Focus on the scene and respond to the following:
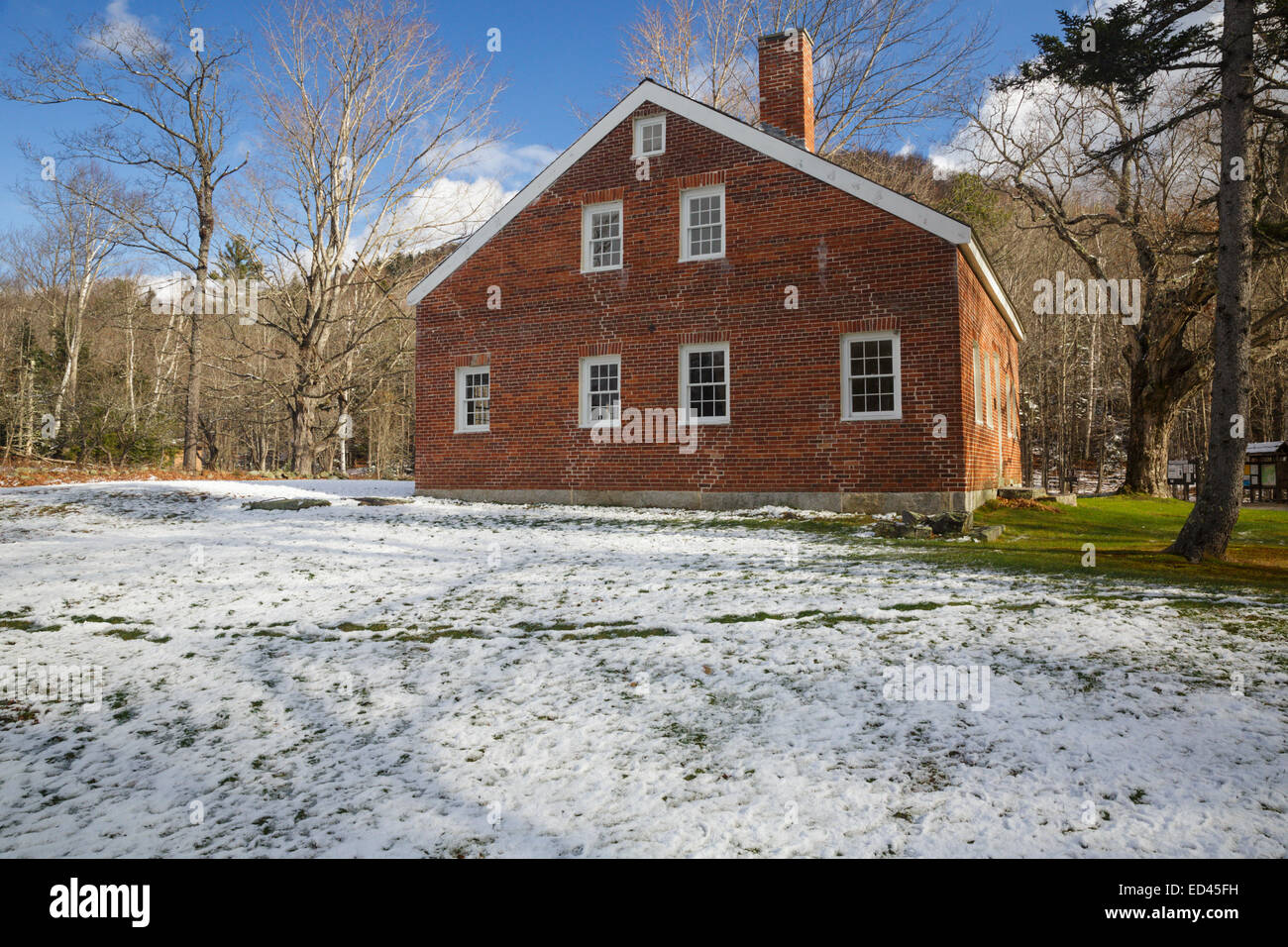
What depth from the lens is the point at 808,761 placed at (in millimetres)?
3371

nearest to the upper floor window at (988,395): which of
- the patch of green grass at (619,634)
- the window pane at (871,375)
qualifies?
the window pane at (871,375)

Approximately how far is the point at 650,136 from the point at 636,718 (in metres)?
14.8

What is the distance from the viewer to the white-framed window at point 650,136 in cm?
1573

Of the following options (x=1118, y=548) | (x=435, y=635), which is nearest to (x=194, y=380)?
(x=435, y=635)

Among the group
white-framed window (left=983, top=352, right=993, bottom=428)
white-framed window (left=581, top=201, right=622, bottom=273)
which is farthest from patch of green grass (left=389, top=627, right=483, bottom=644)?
white-framed window (left=983, top=352, right=993, bottom=428)

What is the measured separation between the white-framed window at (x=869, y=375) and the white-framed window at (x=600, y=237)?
18.4ft

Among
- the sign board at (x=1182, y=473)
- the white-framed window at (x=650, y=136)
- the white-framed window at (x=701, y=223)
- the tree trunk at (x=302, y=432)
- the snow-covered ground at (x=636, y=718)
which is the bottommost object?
the snow-covered ground at (x=636, y=718)

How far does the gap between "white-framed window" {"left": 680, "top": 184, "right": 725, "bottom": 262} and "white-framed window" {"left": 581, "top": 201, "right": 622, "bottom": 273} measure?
1541 millimetres

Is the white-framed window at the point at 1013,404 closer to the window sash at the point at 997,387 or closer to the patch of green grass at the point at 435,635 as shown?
the window sash at the point at 997,387

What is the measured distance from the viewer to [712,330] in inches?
589

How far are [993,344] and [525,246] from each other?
12065 mm

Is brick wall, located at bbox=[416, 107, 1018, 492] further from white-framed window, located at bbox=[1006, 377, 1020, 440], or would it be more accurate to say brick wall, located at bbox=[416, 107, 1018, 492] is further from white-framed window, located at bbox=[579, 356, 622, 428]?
white-framed window, located at bbox=[1006, 377, 1020, 440]

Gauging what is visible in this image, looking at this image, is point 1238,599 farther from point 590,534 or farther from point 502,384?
point 502,384
